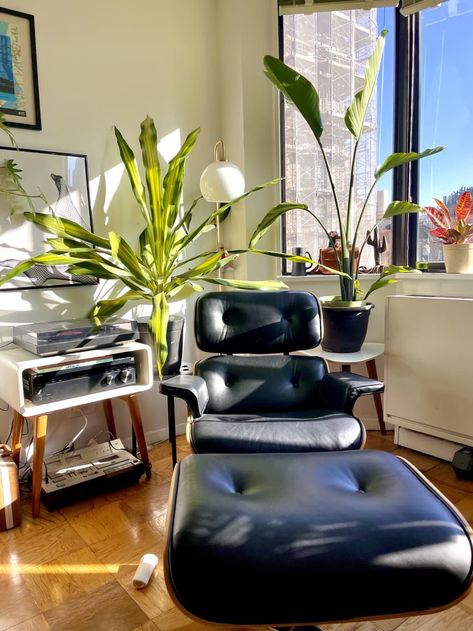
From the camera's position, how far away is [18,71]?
194 cm

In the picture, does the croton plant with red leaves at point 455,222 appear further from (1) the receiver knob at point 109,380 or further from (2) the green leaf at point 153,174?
(1) the receiver knob at point 109,380

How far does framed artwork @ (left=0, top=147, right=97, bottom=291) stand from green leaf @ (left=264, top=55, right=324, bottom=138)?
0.97m

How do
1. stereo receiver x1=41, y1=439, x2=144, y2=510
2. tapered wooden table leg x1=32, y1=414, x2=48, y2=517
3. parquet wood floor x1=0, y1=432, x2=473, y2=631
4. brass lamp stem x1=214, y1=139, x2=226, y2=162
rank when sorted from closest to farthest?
parquet wood floor x1=0, y1=432, x2=473, y2=631 → tapered wooden table leg x1=32, y1=414, x2=48, y2=517 → stereo receiver x1=41, y1=439, x2=144, y2=510 → brass lamp stem x1=214, y1=139, x2=226, y2=162

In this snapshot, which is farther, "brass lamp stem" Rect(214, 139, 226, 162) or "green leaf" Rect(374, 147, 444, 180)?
"brass lamp stem" Rect(214, 139, 226, 162)

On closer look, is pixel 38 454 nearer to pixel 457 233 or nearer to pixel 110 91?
pixel 110 91

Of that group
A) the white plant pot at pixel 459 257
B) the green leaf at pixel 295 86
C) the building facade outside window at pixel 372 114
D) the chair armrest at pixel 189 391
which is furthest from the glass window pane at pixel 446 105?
the chair armrest at pixel 189 391

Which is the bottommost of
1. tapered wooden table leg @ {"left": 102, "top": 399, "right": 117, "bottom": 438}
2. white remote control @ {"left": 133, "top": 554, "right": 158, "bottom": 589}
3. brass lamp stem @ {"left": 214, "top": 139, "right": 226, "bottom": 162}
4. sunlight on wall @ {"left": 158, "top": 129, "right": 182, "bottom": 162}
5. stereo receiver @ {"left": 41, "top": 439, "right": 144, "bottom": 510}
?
white remote control @ {"left": 133, "top": 554, "right": 158, "bottom": 589}

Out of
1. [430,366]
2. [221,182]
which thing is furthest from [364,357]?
[221,182]

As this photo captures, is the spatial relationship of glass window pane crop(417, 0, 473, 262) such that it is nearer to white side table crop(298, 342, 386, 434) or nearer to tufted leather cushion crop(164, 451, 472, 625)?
white side table crop(298, 342, 386, 434)

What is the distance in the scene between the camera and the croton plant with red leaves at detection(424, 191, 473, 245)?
2020 mm

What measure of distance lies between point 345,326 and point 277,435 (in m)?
0.85

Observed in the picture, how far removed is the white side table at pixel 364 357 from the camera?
6.78ft

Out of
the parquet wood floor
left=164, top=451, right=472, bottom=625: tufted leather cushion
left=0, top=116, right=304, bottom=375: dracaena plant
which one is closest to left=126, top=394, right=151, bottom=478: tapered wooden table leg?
the parquet wood floor

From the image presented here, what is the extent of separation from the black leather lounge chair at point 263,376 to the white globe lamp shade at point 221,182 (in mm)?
506
